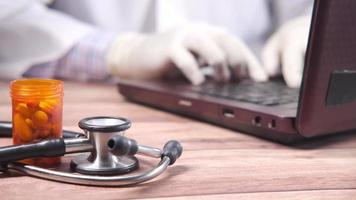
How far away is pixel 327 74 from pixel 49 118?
254 mm

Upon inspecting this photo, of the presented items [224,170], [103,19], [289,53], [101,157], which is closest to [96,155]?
[101,157]

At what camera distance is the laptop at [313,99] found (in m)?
0.47

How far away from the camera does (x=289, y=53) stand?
2.72 feet

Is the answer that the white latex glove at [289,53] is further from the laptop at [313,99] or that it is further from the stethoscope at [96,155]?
the stethoscope at [96,155]

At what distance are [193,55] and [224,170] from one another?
0.48 meters

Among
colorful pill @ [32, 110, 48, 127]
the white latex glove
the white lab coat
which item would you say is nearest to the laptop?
the white latex glove

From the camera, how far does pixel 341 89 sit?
0.51 meters

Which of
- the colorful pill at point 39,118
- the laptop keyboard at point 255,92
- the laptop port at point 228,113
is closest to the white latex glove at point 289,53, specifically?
the laptop keyboard at point 255,92

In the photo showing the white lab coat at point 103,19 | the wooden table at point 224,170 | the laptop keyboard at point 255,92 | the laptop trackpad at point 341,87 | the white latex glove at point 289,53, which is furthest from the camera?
the white lab coat at point 103,19

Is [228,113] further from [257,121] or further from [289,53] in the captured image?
[289,53]

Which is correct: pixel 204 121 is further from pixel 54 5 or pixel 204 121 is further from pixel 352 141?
pixel 54 5

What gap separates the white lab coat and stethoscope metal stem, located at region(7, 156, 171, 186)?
0.66 m

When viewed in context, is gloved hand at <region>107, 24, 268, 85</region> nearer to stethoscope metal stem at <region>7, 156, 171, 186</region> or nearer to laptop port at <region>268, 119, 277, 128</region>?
laptop port at <region>268, 119, 277, 128</region>

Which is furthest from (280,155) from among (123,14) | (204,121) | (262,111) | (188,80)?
(123,14)
